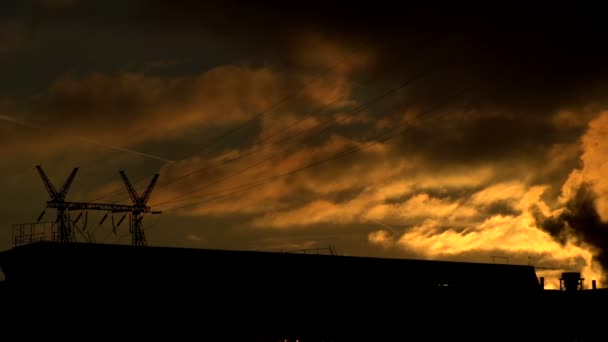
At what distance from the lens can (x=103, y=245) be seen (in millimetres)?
44375

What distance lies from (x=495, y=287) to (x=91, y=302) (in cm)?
3819

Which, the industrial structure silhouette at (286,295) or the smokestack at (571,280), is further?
the smokestack at (571,280)

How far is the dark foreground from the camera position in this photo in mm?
43031

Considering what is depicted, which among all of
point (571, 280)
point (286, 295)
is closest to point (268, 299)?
point (286, 295)

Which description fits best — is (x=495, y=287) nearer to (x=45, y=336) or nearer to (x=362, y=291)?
(x=362, y=291)

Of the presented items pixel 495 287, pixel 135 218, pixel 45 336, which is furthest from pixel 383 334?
pixel 135 218

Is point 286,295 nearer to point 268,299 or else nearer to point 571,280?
point 268,299

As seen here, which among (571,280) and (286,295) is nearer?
(286,295)

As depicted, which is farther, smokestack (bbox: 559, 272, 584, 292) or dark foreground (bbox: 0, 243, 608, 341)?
smokestack (bbox: 559, 272, 584, 292)

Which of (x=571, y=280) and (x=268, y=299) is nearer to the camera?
(x=268, y=299)

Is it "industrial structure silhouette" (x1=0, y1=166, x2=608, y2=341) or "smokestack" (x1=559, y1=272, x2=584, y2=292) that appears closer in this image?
"industrial structure silhouette" (x1=0, y1=166, x2=608, y2=341)

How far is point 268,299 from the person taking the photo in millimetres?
48500

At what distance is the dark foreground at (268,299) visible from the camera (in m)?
43.0

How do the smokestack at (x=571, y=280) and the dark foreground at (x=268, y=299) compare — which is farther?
the smokestack at (x=571, y=280)
